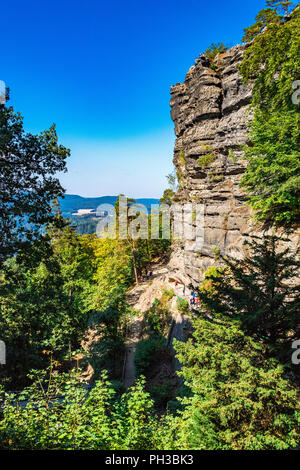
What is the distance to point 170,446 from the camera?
14.1ft

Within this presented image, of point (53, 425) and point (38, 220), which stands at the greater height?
point (38, 220)

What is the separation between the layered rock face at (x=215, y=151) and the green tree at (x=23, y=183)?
10.5 meters

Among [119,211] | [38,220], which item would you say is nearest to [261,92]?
[38,220]

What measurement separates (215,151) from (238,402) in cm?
1609

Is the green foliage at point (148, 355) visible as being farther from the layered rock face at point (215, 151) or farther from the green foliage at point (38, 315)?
the layered rock face at point (215, 151)

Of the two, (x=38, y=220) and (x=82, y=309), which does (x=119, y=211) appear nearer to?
(x=82, y=309)

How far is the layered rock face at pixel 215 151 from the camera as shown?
1447 centimetres

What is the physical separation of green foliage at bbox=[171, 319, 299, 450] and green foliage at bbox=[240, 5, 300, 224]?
6.84 m

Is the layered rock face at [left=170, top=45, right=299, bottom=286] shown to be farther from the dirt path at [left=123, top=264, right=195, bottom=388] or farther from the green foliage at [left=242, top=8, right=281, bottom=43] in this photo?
the dirt path at [left=123, top=264, right=195, bottom=388]

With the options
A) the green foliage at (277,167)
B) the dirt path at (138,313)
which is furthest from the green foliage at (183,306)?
the green foliage at (277,167)

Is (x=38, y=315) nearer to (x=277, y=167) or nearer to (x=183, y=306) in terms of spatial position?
(x=183, y=306)

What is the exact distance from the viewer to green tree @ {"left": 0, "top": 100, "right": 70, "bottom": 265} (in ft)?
19.0

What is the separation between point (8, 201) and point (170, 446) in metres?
7.10

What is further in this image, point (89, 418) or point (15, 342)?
point (15, 342)
